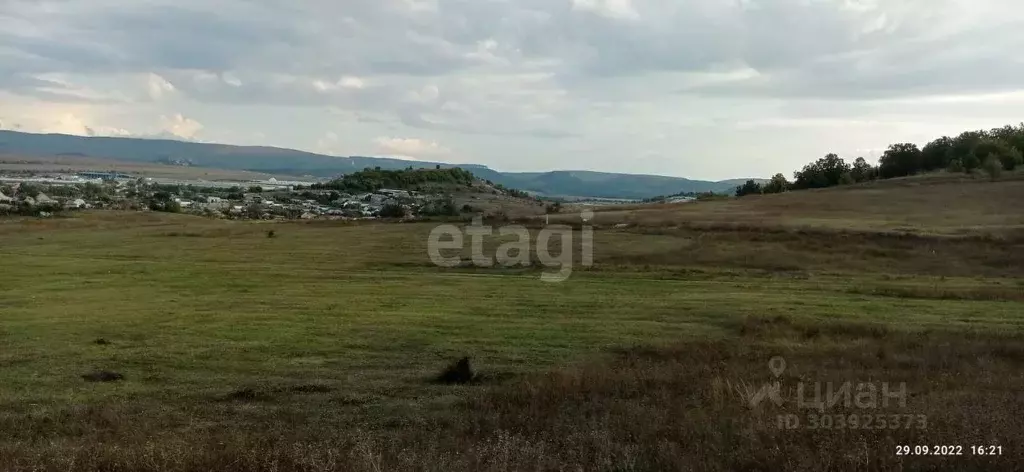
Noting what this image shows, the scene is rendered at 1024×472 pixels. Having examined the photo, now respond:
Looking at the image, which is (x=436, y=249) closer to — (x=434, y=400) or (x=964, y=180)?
(x=434, y=400)

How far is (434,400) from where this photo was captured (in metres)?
13.1

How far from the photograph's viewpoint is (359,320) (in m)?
22.4

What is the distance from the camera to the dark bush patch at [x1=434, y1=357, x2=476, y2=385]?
14.6 metres

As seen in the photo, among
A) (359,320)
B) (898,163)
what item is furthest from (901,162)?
(359,320)

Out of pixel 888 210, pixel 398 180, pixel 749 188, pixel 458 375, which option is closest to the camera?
pixel 458 375

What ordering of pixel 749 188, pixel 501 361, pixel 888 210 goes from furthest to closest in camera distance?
1. pixel 749 188
2. pixel 888 210
3. pixel 501 361

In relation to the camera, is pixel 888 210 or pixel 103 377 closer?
pixel 103 377

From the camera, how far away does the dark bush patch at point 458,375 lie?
1460cm

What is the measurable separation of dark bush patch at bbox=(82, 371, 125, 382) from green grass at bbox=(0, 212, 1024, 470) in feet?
0.60

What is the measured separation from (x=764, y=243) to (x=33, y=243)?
51.8m

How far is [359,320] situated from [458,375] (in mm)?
8404

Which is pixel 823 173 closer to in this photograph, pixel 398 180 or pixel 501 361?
pixel 398 180

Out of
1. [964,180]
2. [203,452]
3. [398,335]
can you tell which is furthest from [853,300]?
[964,180]

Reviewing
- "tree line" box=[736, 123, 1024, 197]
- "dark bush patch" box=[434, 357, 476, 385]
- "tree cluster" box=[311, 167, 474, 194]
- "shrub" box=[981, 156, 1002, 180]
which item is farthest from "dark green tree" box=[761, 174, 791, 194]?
"dark bush patch" box=[434, 357, 476, 385]
